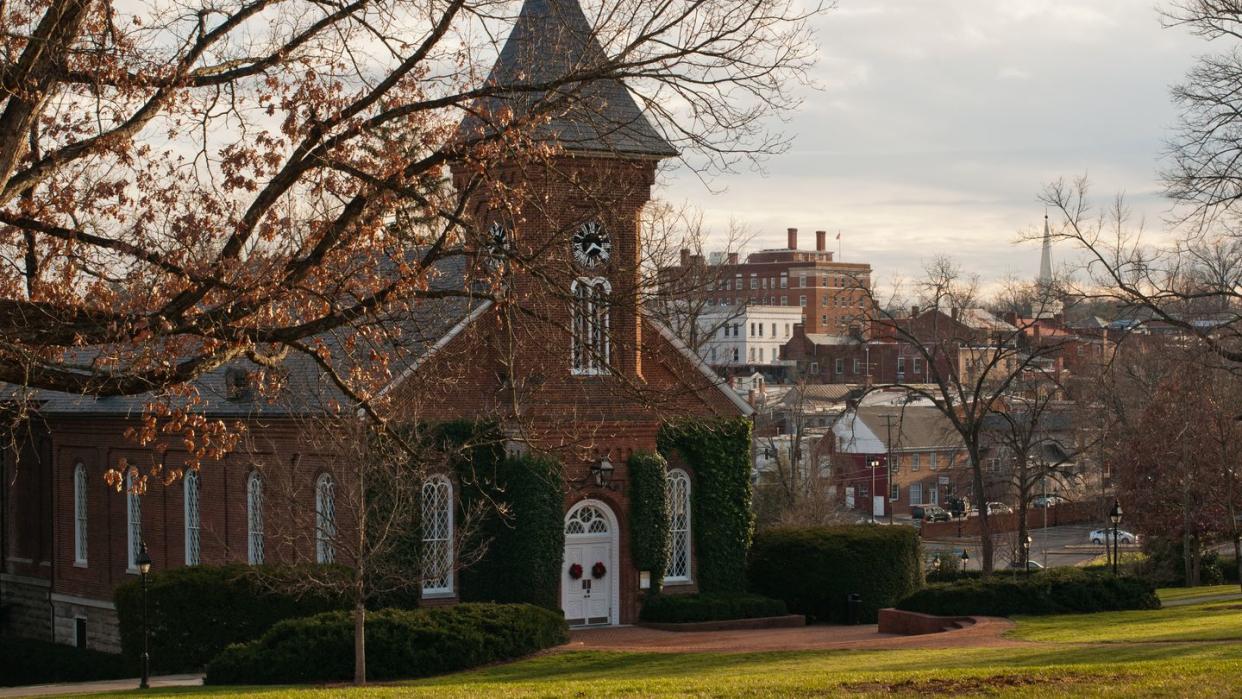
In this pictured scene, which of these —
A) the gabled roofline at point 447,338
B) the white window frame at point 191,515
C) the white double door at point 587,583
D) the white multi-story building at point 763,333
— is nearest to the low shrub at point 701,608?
the white double door at point 587,583

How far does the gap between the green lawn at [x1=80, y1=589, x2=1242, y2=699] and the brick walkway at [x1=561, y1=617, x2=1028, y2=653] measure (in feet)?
2.61

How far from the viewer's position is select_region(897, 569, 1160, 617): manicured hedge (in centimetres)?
3083

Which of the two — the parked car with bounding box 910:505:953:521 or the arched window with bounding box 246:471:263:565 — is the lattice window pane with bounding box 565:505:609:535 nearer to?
the arched window with bounding box 246:471:263:565

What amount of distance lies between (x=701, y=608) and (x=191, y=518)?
1256 cm

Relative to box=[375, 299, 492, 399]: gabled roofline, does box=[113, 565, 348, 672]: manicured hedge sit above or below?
below

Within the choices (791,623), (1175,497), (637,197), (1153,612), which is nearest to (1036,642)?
(1153,612)

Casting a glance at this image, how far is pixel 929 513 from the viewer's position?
88125 millimetres

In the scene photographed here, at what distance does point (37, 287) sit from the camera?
50.5ft

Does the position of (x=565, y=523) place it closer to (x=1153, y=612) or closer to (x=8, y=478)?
(x=1153, y=612)

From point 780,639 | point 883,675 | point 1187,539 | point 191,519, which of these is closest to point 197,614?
point 191,519

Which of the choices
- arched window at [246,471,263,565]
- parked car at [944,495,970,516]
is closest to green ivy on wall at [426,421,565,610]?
arched window at [246,471,263,565]

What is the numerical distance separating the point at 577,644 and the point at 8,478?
23.4 meters

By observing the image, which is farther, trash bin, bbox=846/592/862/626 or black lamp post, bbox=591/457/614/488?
trash bin, bbox=846/592/862/626

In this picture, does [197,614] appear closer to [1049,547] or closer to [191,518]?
[191,518]
